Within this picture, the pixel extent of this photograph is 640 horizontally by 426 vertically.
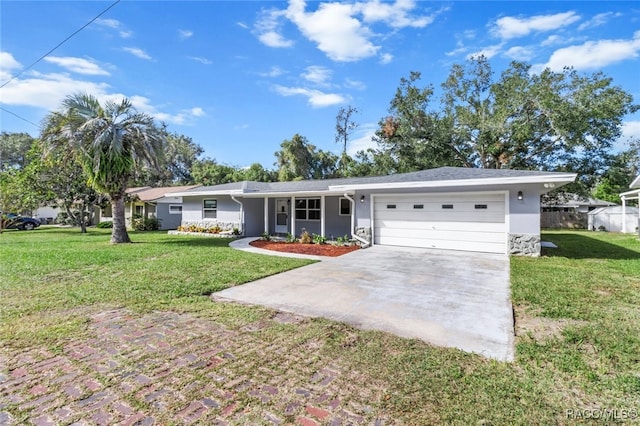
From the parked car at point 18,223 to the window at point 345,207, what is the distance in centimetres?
2196

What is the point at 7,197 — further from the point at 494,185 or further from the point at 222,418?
the point at 494,185

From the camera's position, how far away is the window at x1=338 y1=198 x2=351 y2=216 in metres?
14.3

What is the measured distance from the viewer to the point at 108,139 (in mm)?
12109

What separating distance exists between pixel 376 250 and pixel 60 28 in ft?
38.0

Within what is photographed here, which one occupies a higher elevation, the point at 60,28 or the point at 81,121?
the point at 60,28

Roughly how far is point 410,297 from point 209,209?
14.5m

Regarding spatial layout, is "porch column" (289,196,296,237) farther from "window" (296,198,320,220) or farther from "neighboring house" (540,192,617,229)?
"neighboring house" (540,192,617,229)

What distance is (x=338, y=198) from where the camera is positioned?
14.5 meters

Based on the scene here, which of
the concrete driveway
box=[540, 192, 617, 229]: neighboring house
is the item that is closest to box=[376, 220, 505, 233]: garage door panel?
the concrete driveway

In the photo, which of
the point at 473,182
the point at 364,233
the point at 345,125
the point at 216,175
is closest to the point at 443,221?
the point at 473,182

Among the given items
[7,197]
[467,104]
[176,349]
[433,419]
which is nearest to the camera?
[433,419]

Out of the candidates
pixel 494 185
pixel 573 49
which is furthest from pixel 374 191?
pixel 573 49

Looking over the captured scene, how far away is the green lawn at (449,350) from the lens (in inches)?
96.0

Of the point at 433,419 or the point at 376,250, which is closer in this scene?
the point at 433,419
